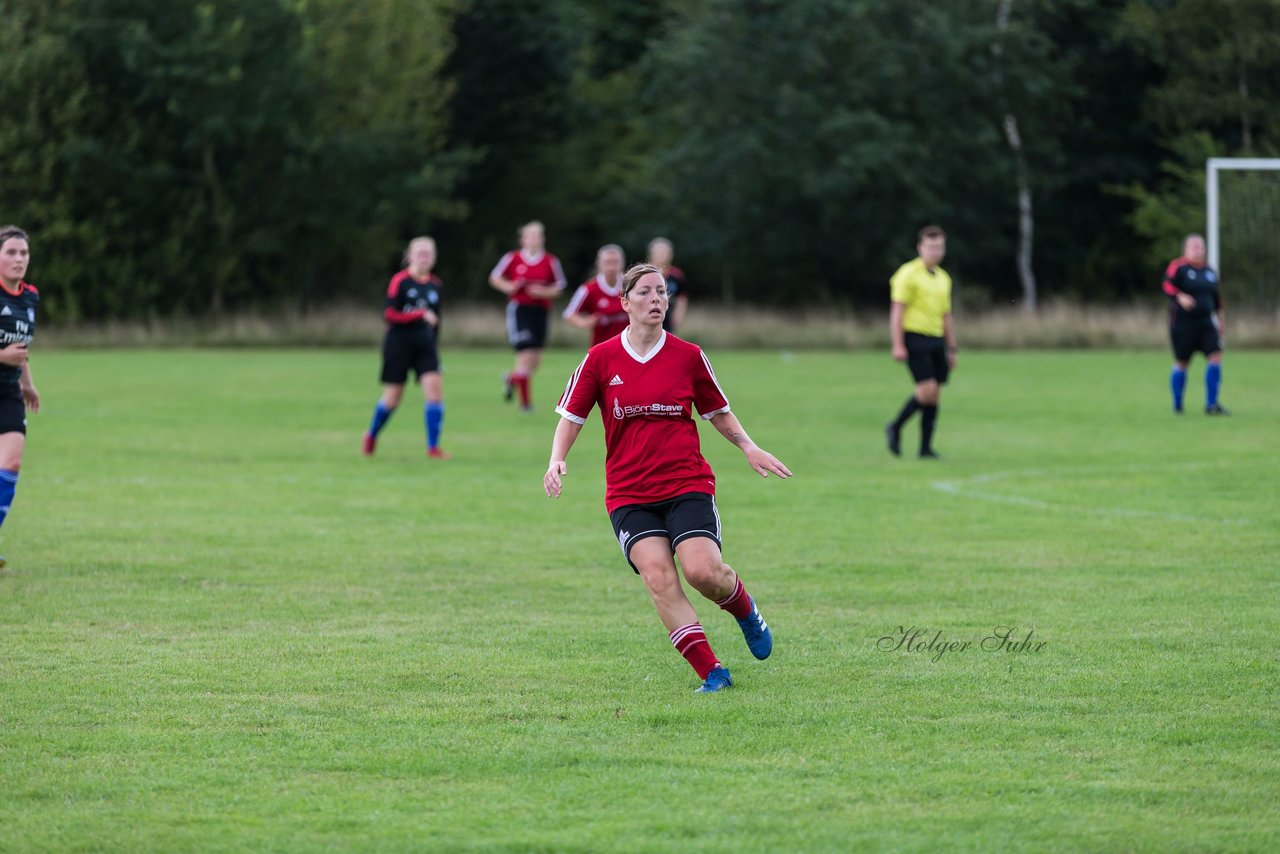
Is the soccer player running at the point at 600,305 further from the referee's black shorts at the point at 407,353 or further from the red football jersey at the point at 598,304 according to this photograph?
the referee's black shorts at the point at 407,353

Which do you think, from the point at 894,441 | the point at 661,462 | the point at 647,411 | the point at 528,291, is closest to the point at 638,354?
the point at 647,411

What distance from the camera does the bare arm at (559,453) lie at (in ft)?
22.0

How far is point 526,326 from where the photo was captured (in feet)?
65.6

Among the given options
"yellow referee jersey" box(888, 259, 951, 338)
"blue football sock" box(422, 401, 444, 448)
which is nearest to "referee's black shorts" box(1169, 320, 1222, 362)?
"yellow referee jersey" box(888, 259, 951, 338)

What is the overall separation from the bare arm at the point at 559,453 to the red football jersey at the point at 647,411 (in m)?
0.05

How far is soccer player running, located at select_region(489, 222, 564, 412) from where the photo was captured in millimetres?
19750

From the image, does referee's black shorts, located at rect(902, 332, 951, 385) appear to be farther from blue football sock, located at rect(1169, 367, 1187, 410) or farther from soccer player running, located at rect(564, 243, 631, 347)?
blue football sock, located at rect(1169, 367, 1187, 410)

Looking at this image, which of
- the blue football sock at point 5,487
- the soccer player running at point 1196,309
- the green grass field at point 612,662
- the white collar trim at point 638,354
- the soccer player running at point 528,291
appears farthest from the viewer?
the soccer player running at point 528,291

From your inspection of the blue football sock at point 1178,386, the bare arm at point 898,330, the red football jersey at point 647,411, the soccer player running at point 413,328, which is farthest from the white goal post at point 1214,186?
the red football jersey at point 647,411

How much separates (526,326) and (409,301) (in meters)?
4.95

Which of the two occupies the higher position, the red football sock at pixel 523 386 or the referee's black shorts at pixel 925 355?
the referee's black shorts at pixel 925 355

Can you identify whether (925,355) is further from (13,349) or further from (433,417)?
(13,349)

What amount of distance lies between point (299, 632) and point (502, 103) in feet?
143

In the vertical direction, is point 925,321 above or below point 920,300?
below
